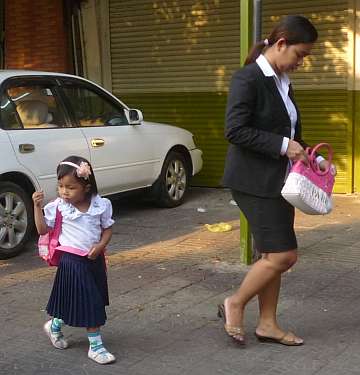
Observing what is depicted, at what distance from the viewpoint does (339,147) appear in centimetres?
938

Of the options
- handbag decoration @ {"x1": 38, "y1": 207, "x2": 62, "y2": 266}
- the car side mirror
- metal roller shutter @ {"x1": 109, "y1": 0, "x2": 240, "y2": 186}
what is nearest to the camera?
handbag decoration @ {"x1": 38, "y1": 207, "x2": 62, "y2": 266}

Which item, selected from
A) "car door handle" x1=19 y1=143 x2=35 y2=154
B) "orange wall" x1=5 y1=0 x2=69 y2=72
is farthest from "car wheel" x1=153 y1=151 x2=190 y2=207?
"orange wall" x1=5 y1=0 x2=69 y2=72

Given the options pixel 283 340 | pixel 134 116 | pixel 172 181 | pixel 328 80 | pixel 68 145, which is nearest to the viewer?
pixel 283 340

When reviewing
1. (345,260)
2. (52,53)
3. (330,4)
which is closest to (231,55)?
(330,4)

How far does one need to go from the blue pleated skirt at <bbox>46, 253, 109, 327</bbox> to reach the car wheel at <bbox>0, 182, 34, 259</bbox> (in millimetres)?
2510

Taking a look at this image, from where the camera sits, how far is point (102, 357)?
4066mm

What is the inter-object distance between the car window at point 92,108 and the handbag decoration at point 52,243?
137 inches

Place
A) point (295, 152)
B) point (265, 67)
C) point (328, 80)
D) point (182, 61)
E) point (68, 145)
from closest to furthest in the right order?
point (295, 152)
point (265, 67)
point (68, 145)
point (328, 80)
point (182, 61)

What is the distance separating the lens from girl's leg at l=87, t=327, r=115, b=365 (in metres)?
4.06

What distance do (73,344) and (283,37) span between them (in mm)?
2250

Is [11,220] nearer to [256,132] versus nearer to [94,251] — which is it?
[94,251]

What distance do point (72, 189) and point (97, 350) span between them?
96 cm

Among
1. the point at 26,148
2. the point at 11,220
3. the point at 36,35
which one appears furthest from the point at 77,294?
the point at 36,35

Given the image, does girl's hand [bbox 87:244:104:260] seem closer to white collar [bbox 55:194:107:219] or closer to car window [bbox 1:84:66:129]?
white collar [bbox 55:194:107:219]
